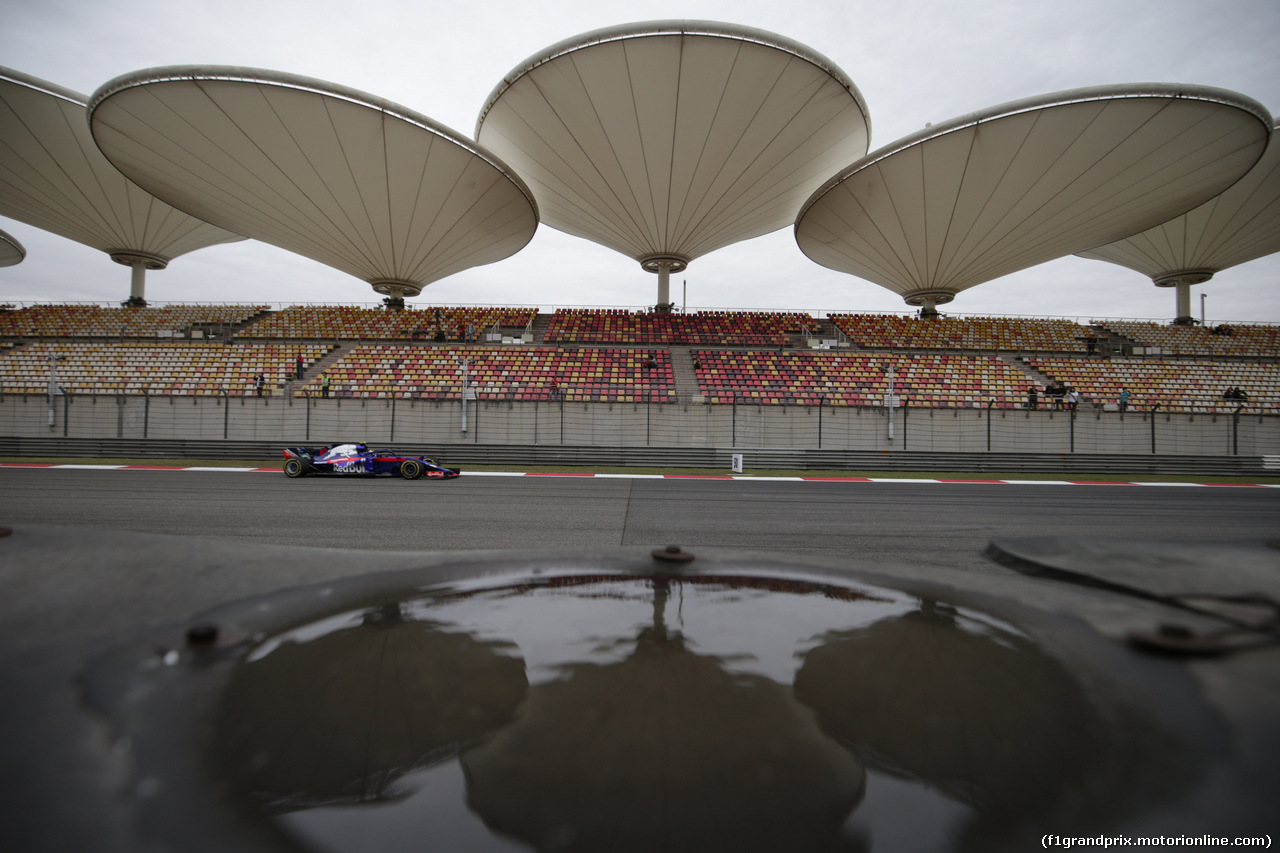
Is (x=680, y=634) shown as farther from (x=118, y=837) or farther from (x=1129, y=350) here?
(x=1129, y=350)

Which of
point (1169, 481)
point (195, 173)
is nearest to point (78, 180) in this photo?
point (195, 173)

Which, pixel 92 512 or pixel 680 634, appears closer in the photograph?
pixel 680 634

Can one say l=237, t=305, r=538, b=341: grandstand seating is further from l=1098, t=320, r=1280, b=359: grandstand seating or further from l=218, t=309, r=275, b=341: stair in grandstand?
l=1098, t=320, r=1280, b=359: grandstand seating

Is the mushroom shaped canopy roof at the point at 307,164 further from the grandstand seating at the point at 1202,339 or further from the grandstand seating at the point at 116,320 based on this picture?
the grandstand seating at the point at 1202,339

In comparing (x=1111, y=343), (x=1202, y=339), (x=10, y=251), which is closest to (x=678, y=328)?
(x=1111, y=343)

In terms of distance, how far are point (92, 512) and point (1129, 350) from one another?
138 ft

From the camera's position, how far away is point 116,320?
3111 centimetres

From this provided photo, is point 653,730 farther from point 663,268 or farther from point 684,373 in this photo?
point 663,268

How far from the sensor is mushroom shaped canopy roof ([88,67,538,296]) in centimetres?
1912

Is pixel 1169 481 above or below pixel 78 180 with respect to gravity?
below

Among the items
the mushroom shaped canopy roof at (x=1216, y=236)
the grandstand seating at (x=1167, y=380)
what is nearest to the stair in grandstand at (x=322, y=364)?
the grandstand seating at (x=1167, y=380)

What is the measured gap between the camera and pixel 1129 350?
29922mm

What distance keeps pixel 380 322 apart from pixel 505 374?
12.2 meters

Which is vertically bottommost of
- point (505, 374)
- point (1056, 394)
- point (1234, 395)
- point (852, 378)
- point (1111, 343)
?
point (1056, 394)
